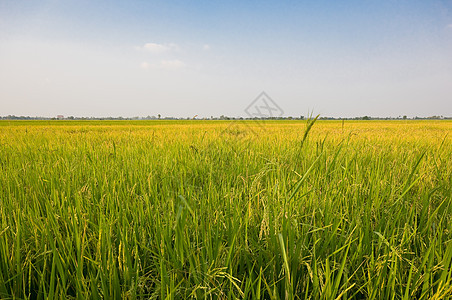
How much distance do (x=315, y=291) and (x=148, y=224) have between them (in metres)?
0.73

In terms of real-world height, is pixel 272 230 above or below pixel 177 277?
above

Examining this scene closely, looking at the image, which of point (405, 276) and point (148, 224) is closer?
point (405, 276)

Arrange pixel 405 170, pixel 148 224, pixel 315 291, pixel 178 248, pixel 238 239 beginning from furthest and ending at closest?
pixel 405 170, pixel 148 224, pixel 238 239, pixel 178 248, pixel 315 291

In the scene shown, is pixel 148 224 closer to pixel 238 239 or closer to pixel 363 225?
pixel 238 239

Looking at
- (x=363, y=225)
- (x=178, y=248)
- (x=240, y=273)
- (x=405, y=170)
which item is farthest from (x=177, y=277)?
(x=405, y=170)

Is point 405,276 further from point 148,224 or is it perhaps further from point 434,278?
point 148,224

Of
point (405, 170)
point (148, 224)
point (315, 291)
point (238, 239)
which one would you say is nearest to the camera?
point (315, 291)

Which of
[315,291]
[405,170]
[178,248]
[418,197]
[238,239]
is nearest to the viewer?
[315,291]

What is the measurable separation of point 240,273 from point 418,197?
1.22 metres

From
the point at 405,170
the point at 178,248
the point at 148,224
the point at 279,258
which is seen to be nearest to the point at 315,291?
the point at 279,258

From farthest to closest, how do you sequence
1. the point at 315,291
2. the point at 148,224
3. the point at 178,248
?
1. the point at 148,224
2. the point at 178,248
3. the point at 315,291

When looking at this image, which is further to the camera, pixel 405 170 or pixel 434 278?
pixel 405 170

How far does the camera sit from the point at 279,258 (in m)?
0.82

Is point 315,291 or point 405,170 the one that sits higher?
point 405,170
